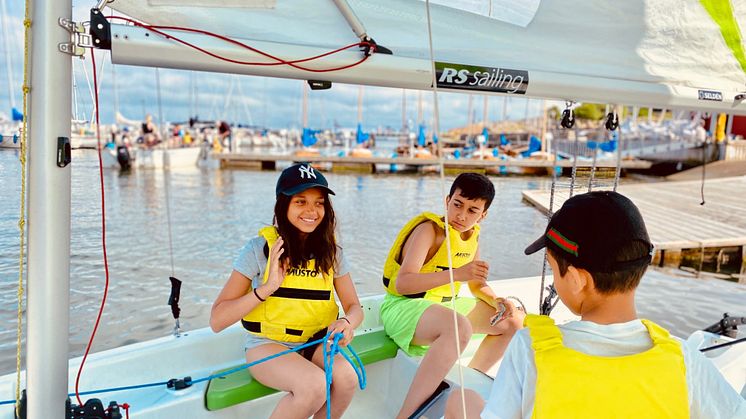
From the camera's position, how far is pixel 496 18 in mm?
1780

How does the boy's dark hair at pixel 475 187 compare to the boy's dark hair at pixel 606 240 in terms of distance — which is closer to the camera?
the boy's dark hair at pixel 606 240

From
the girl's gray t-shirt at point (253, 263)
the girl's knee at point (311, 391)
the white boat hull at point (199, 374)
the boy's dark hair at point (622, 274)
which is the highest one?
the boy's dark hair at point (622, 274)

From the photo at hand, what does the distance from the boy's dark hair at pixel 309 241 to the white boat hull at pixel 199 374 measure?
61 cm

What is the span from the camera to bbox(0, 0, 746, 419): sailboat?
49.4 inches

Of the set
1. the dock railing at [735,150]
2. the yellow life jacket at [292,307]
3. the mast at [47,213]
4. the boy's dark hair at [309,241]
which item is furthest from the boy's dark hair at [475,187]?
the dock railing at [735,150]

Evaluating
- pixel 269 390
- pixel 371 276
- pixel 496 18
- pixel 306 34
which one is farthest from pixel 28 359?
pixel 371 276

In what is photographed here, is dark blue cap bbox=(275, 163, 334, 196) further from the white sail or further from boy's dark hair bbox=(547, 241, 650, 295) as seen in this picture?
boy's dark hair bbox=(547, 241, 650, 295)

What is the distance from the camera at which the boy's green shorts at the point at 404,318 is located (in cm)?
222

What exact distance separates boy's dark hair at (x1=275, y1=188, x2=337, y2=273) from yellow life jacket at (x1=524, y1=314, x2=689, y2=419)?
1.14m

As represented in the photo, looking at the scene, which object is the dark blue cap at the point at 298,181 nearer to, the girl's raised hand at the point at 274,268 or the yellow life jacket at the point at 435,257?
the girl's raised hand at the point at 274,268

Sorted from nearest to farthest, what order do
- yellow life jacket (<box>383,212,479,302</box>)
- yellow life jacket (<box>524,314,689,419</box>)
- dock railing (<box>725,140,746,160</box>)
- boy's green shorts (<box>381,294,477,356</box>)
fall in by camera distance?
yellow life jacket (<box>524,314,689,419</box>), boy's green shorts (<box>381,294,477,356</box>), yellow life jacket (<box>383,212,479,302</box>), dock railing (<box>725,140,746,160</box>)

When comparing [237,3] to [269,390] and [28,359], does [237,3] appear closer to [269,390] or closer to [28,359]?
[28,359]

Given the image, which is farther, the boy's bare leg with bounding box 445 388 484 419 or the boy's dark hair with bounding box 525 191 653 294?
the boy's bare leg with bounding box 445 388 484 419

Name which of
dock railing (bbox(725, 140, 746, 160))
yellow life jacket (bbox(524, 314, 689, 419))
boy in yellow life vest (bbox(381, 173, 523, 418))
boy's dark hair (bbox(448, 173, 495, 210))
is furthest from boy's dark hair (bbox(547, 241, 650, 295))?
dock railing (bbox(725, 140, 746, 160))
